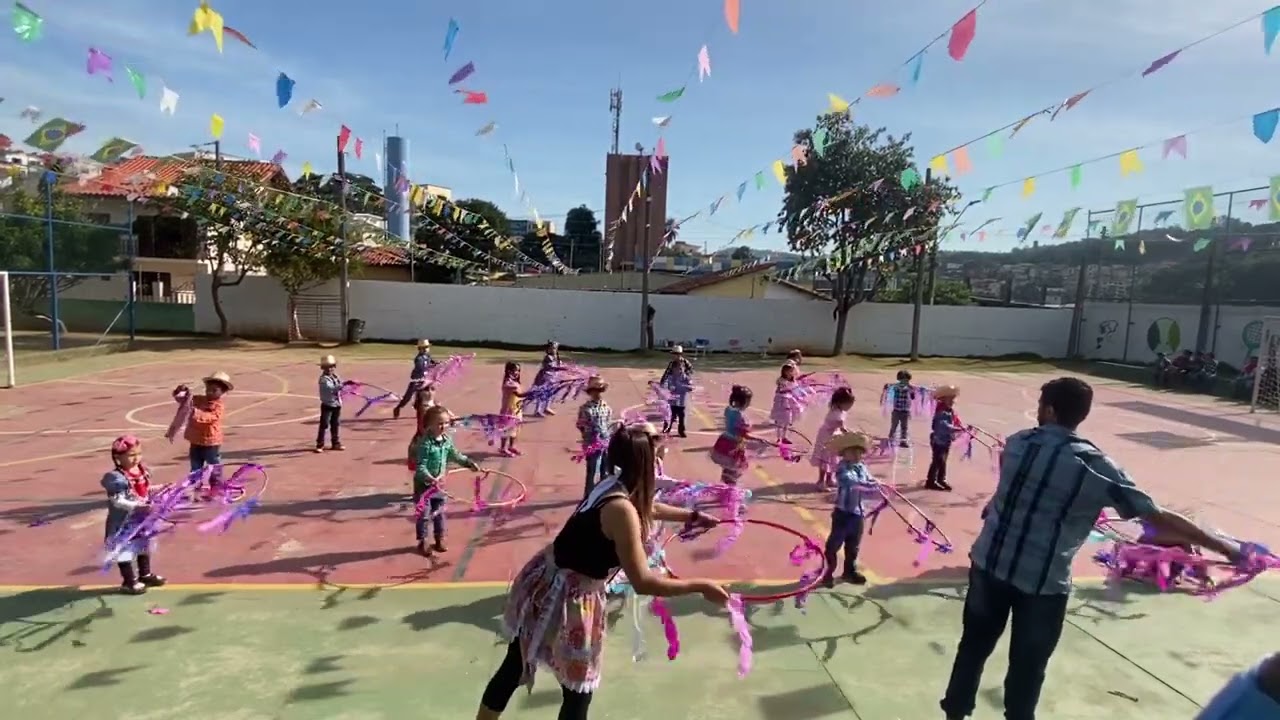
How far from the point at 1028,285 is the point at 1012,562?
37329 millimetres

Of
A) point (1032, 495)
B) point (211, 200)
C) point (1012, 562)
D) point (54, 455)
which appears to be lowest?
point (54, 455)

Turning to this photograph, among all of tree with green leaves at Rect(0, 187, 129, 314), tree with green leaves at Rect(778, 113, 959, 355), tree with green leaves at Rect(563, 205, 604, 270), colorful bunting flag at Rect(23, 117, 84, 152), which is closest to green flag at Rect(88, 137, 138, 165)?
colorful bunting flag at Rect(23, 117, 84, 152)

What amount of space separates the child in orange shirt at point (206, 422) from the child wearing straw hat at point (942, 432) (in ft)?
28.0

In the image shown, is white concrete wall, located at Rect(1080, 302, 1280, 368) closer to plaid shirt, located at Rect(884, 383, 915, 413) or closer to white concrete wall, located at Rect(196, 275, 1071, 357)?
white concrete wall, located at Rect(196, 275, 1071, 357)

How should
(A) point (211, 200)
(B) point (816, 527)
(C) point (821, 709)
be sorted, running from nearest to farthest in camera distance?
(C) point (821, 709)
(B) point (816, 527)
(A) point (211, 200)

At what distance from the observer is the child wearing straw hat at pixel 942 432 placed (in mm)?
10016

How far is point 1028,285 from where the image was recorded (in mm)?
36875

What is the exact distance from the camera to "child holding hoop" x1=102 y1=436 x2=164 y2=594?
604 cm

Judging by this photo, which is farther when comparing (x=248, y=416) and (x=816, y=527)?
(x=248, y=416)

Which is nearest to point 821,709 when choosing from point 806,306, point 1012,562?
point 1012,562

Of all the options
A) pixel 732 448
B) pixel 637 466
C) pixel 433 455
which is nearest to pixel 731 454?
pixel 732 448

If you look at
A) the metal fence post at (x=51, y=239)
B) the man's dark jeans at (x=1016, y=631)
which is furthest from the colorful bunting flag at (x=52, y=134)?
the man's dark jeans at (x=1016, y=631)

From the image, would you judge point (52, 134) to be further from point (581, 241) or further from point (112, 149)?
point (581, 241)

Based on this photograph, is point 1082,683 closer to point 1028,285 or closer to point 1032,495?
point 1032,495
